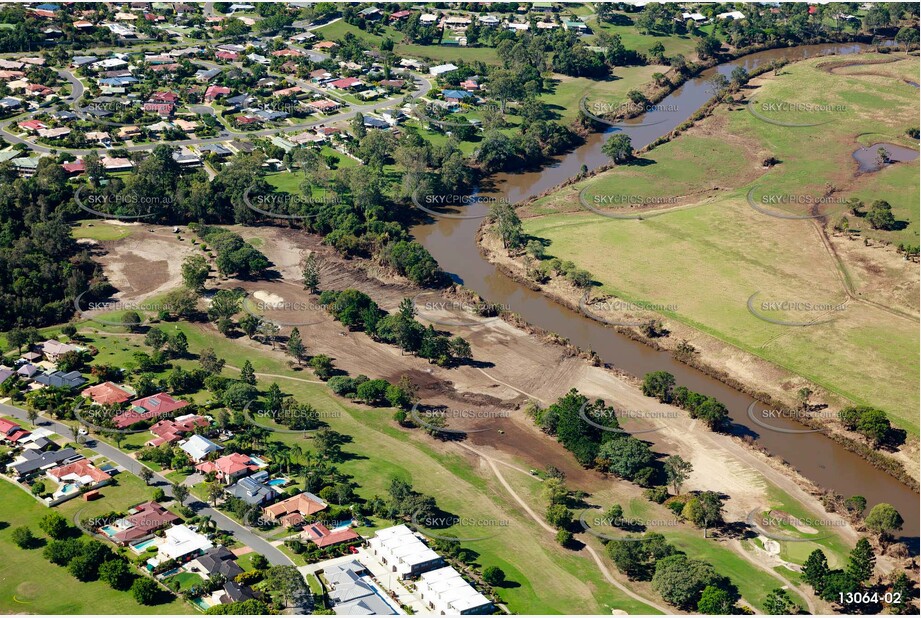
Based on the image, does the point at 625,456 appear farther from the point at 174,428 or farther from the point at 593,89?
the point at 593,89

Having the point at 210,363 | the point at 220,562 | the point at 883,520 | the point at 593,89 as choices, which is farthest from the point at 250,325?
the point at 593,89

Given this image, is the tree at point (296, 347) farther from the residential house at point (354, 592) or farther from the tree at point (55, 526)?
the residential house at point (354, 592)

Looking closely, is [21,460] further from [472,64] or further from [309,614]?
[472,64]

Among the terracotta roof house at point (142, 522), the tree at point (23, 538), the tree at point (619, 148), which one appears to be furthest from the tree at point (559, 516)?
the tree at point (619, 148)

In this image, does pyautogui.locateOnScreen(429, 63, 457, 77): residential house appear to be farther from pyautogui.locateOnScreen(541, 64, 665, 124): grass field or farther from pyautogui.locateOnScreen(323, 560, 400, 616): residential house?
pyautogui.locateOnScreen(323, 560, 400, 616): residential house

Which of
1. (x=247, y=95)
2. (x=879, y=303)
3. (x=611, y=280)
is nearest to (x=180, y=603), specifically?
(x=611, y=280)
